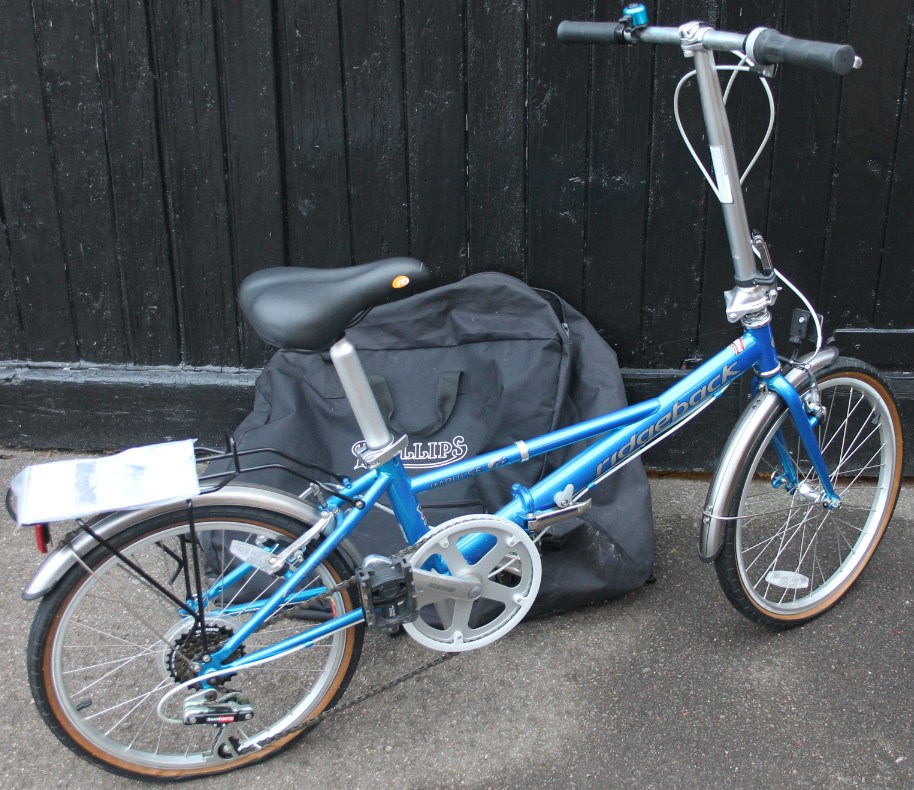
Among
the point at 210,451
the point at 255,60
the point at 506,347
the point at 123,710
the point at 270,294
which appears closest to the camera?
the point at 270,294

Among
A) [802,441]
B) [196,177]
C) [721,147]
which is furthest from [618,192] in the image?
[196,177]

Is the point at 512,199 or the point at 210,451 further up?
the point at 512,199

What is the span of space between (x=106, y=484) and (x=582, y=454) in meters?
1.01

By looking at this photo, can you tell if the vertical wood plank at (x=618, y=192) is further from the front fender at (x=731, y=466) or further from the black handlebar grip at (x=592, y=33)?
the front fender at (x=731, y=466)

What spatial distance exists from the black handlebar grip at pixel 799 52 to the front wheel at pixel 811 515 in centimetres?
81

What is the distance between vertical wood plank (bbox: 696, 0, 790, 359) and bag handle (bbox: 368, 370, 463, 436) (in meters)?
0.88

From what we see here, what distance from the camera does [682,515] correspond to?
2871 mm

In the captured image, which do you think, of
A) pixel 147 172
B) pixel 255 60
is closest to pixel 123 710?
pixel 147 172

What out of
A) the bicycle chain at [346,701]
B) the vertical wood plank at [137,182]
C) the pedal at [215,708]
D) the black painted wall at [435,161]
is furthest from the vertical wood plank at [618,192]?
the pedal at [215,708]

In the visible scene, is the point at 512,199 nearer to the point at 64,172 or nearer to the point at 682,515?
the point at 682,515

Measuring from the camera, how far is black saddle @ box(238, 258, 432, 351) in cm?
174

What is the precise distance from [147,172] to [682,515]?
1.92 meters

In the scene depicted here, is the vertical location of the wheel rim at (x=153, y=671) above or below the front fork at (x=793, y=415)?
below

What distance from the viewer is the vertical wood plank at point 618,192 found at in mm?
2654
